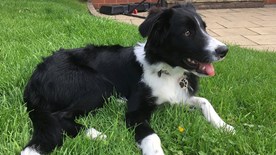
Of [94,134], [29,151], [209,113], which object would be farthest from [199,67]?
[29,151]

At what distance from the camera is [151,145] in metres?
2.38

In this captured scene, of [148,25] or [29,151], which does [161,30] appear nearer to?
[148,25]

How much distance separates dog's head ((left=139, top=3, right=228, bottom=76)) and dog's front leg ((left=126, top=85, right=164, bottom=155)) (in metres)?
0.35

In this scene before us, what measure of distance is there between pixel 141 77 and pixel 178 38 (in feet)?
1.61

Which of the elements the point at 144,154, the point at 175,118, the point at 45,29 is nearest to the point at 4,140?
the point at 144,154

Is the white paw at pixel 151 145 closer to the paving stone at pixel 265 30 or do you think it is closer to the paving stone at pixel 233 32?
the paving stone at pixel 233 32

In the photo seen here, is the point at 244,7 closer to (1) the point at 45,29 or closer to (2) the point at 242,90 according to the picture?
(1) the point at 45,29

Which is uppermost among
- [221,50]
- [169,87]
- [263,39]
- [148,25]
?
[148,25]

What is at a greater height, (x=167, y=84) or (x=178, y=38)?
(x=178, y=38)

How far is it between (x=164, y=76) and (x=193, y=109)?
371 mm

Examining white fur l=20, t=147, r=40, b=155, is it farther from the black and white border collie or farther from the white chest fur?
the white chest fur

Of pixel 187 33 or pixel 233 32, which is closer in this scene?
pixel 187 33

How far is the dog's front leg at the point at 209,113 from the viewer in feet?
8.85

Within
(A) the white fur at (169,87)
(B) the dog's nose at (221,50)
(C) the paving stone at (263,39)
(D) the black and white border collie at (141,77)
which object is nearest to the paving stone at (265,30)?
(C) the paving stone at (263,39)
